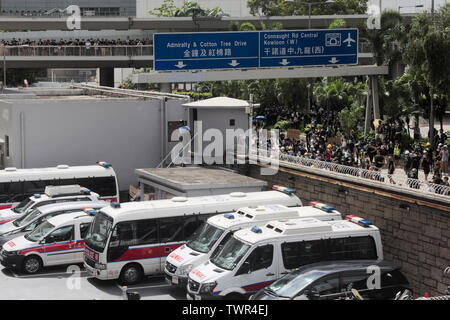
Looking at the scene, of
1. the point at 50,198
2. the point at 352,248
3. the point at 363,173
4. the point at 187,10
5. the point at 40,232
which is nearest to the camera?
the point at 352,248

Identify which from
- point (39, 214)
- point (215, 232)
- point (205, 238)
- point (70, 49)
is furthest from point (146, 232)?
point (70, 49)

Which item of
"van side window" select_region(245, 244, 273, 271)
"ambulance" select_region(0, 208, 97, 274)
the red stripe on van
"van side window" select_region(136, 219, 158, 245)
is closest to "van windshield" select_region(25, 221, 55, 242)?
"ambulance" select_region(0, 208, 97, 274)

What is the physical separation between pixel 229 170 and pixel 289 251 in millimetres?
10364

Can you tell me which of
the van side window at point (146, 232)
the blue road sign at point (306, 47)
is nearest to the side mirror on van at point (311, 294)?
the van side window at point (146, 232)

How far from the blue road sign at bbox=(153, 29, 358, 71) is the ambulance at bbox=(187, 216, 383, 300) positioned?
1754 cm

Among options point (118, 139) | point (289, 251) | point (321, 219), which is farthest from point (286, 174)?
point (118, 139)

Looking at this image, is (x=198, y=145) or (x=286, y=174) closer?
(x=286, y=174)

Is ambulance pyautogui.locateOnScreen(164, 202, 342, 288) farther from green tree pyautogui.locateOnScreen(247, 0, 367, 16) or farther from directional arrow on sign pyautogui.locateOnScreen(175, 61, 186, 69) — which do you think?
green tree pyautogui.locateOnScreen(247, 0, 367, 16)

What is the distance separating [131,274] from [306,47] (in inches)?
741

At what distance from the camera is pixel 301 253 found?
53.9 ft

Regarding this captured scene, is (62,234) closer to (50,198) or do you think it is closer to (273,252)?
(50,198)

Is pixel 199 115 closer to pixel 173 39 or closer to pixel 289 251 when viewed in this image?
pixel 173 39
